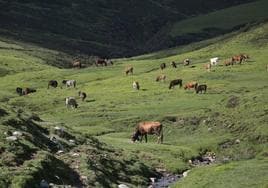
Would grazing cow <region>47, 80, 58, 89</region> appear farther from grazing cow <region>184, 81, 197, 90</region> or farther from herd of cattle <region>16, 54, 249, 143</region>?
grazing cow <region>184, 81, 197, 90</region>

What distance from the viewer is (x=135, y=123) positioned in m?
72.5

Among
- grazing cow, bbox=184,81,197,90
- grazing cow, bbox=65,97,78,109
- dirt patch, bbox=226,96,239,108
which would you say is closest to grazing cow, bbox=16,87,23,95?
grazing cow, bbox=65,97,78,109

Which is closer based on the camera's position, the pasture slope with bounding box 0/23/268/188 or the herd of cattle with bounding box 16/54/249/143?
the pasture slope with bounding box 0/23/268/188

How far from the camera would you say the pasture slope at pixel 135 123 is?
1560 inches

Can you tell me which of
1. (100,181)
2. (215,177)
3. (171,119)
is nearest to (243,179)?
(215,177)

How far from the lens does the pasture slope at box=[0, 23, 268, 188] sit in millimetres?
39625

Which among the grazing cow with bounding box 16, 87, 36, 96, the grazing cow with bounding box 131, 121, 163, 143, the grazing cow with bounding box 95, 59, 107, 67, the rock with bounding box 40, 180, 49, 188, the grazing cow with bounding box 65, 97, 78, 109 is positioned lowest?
the rock with bounding box 40, 180, 49, 188

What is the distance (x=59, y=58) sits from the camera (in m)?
180

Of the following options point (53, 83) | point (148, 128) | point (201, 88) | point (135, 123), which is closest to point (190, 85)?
point (201, 88)

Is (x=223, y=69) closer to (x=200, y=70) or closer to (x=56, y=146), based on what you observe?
(x=200, y=70)

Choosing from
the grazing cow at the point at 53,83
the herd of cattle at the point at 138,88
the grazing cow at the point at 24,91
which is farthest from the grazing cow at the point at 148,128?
the grazing cow at the point at 53,83

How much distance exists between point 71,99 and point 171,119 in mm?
20970

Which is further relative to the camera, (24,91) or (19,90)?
(19,90)

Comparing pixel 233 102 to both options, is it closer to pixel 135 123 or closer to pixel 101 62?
pixel 135 123
